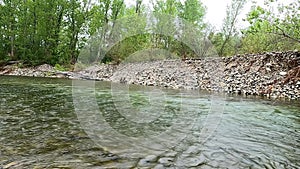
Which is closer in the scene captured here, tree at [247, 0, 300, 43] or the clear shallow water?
the clear shallow water

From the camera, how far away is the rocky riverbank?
14.1 metres

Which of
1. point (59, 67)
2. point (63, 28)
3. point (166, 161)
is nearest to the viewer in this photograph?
point (166, 161)

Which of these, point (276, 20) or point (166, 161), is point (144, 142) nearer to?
point (166, 161)

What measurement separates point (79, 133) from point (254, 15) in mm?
12232

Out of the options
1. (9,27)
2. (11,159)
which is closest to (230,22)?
(9,27)

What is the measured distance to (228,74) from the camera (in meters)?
17.6

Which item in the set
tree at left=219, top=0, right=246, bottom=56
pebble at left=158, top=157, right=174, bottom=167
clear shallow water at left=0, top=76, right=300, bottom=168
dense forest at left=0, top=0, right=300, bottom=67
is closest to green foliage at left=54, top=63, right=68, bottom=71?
dense forest at left=0, top=0, right=300, bottom=67

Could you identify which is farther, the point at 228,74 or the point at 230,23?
the point at 230,23

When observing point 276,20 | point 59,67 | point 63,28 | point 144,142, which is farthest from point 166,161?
point 63,28

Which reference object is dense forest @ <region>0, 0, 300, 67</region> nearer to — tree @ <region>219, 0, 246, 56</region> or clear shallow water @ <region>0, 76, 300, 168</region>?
tree @ <region>219, 0, 246, 56</region>

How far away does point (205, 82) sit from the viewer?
1798 cm

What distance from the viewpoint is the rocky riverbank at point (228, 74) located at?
46.3 ft

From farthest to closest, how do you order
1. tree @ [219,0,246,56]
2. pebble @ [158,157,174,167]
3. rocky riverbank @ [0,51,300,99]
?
tree @ [219,0,246,56]
rocky riverbank @ [0,51,300,99]
pebble @ [158,157,174,167]

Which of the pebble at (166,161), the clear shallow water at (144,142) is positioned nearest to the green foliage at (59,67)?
the clear shallow water at (144,142)
